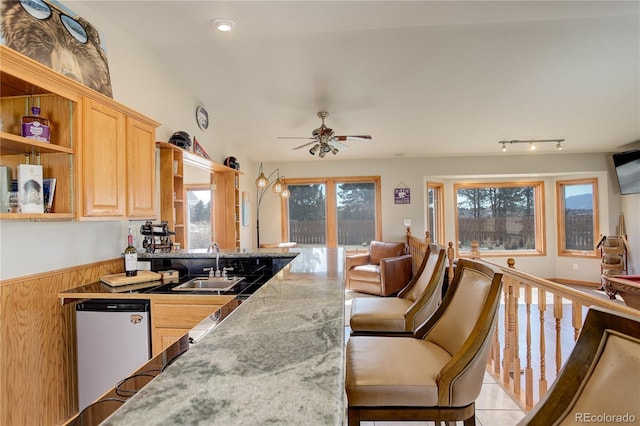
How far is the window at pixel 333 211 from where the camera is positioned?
20.6ft

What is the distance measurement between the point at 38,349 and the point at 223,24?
2698mm

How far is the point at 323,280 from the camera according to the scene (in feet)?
4.81

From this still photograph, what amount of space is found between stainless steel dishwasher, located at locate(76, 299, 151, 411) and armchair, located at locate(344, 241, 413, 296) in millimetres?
3194

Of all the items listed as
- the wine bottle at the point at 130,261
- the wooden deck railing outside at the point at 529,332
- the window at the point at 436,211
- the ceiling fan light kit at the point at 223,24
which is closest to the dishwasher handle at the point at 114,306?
the wine bottle at the point at 130,261

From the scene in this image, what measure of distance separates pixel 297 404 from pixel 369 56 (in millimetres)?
3289

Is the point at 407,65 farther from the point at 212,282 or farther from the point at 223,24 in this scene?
the point at 212,282

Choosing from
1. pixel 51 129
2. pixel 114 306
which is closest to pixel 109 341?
pixel 114 306

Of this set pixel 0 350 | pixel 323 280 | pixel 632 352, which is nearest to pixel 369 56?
pixel 323 280

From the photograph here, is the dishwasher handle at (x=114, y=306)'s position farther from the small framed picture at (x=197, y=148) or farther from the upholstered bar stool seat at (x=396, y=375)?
the small framed picture at (x=197, y=148)

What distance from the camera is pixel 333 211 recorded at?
633 cm

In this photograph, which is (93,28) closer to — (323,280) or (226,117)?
(226,117)

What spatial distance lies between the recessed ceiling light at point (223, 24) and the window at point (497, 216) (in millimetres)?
5479

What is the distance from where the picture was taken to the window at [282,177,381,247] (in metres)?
6.27

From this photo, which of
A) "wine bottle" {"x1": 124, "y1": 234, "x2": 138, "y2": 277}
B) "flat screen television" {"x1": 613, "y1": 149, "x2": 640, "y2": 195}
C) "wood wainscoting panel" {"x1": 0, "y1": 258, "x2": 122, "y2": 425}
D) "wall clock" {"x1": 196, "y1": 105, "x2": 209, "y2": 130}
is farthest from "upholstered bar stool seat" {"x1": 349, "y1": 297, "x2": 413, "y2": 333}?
"flat screen television" {"x1": 613, "y1": 149, "x2": 640, "y2": 195}
